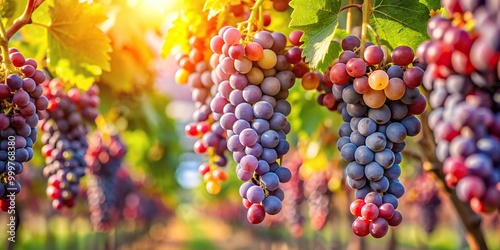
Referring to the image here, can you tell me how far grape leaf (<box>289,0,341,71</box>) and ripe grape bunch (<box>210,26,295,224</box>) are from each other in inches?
2.7

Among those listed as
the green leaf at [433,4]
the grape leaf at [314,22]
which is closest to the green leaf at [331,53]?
the grape leaf at [314,22]

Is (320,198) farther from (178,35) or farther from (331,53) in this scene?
(331,53)

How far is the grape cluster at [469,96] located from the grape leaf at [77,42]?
99 centimetres

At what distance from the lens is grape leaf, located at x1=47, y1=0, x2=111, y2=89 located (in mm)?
1386

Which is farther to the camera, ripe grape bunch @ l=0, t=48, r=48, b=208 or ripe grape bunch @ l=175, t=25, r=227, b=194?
ripe grape bunch @ l=175, t=25, r=227, b=194

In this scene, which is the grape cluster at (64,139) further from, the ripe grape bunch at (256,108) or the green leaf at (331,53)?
the green leaf at (331,53)

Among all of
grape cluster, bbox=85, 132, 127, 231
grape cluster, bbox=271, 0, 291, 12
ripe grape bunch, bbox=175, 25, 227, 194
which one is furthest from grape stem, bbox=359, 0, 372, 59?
grape cluster, bbox=85, 132, 127, 231

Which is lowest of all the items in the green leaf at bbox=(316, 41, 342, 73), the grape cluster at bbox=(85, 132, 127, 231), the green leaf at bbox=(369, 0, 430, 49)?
the grape cluster at bbox=(85, 132, 127, 231)

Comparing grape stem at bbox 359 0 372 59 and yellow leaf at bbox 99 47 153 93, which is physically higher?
grape stem at bbox 359 0 372 59

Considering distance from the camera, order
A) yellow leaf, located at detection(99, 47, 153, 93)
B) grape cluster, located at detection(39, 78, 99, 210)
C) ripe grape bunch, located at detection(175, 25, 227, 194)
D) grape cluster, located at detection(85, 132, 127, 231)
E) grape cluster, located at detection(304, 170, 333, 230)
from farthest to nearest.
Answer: grape cluster, located at detection(304, 170, 333, 230) → grape cluster, located at detection(85, 132, 127, 231) → yellow leaf, located at detection(99, 47, 153, 93) → grape cluster, located at detection(39, 78, 99, 210) → ripe grape bunch, located at detection(175, 25, 227, 194)

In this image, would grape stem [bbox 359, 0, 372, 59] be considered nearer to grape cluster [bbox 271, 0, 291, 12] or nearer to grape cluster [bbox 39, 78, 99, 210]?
grape cluster [bbox 271, 0, 291, 12]

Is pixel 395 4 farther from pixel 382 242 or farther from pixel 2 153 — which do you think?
pixel 382 242

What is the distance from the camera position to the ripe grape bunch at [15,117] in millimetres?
1102

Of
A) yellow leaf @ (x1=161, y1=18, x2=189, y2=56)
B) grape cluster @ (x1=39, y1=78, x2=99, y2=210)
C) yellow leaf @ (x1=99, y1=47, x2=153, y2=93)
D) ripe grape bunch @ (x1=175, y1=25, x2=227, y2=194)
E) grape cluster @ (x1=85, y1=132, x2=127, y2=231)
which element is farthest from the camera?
grape cluster @ (x1=85, y1=132, x2=127, y2=231)
